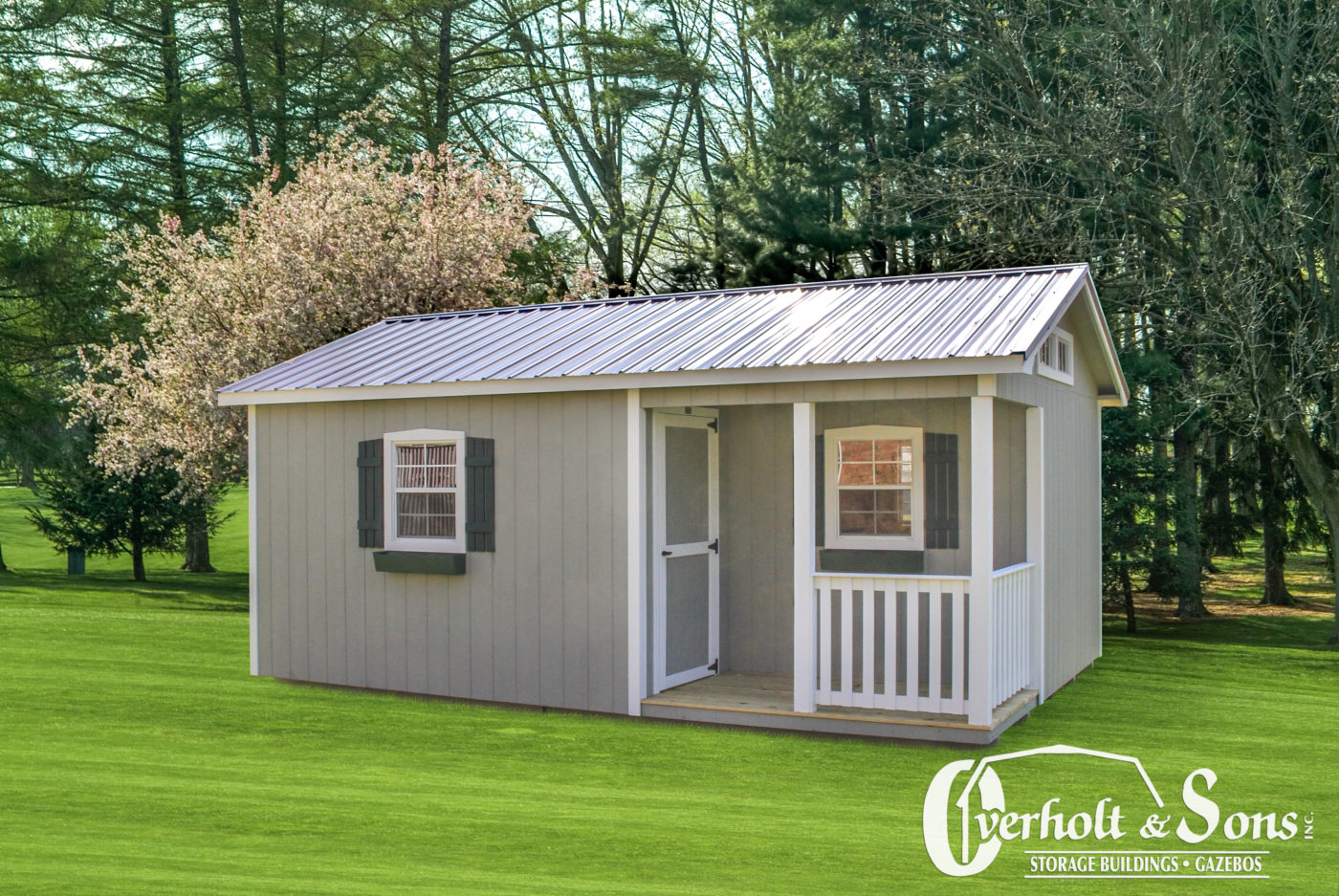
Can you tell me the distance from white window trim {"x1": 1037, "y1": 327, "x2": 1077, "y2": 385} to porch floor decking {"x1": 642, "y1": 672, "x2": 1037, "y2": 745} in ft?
7.21

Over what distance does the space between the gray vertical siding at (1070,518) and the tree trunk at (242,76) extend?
15.9 metres

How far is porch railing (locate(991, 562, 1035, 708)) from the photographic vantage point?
279 inches

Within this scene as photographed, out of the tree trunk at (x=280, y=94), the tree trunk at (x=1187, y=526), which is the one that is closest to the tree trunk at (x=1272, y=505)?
the tree trunk at (x=1187, y=526)

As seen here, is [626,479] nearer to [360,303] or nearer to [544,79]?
[360,303]

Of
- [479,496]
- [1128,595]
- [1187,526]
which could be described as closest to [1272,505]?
[1187,526]

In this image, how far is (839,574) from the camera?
721cm

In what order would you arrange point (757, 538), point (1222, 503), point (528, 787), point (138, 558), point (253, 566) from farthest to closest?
point (138, 558) < point (1222, 503) < point (253, 566) < point (757, 538) < point (528, 787)

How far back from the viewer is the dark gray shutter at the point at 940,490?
27.1 feet

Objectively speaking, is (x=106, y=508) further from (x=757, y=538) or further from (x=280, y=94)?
(x=757, y=538)

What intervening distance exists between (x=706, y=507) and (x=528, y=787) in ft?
10.5

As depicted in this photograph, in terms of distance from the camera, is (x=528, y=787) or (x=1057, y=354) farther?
(x=1057, y=354)

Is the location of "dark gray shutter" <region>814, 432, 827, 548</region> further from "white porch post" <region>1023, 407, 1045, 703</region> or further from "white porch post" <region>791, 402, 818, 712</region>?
"white porch post" <region>1023, 407, 1045, 703</region>

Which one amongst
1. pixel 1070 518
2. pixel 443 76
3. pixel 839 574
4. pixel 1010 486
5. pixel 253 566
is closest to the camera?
pixel 839 574

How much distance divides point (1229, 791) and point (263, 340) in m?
11.4
